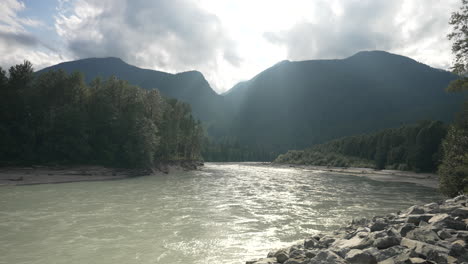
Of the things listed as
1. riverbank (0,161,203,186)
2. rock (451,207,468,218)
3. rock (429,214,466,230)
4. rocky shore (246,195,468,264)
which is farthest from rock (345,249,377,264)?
riverbank (0,161,203,186)

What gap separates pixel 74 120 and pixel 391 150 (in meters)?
105

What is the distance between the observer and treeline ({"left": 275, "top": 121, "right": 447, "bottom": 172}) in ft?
260

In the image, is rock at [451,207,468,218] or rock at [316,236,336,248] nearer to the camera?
rock at [451,207,468,218]

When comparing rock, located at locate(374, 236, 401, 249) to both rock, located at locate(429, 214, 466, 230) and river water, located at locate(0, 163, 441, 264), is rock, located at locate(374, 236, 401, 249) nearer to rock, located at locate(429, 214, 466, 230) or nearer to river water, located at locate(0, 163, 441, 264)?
rock, located at locate(429, 214, 466, 230)

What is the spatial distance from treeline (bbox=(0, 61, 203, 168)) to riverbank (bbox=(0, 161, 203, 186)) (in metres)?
4.54

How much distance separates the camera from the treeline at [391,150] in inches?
3120

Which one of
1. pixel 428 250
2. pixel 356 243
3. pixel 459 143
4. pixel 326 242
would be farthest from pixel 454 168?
pixel 428 250

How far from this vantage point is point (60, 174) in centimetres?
4738

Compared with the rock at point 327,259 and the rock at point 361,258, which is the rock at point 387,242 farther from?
the rock at point 327,259

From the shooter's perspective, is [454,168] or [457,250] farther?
[454,168]

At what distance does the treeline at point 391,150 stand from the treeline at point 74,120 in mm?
82220

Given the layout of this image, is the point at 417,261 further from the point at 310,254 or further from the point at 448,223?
the point at 310,254

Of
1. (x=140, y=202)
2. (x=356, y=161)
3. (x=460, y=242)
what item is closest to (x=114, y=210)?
(x=140, y=202)

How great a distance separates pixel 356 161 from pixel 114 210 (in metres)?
116
